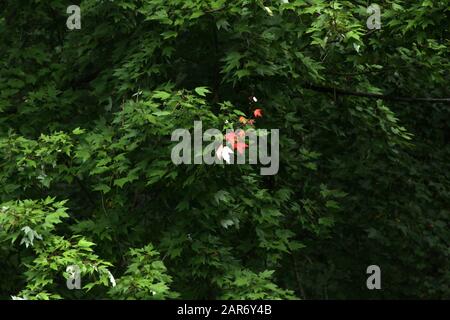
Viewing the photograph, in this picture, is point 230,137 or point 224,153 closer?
point 224,153

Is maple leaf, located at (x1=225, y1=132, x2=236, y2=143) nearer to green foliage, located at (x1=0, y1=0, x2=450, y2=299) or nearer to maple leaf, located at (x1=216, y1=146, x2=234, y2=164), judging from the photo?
maple leaf, located at (x1=216, y1=146, x2=234, y2=164)

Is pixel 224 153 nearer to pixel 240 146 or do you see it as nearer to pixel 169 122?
pixel 240 146

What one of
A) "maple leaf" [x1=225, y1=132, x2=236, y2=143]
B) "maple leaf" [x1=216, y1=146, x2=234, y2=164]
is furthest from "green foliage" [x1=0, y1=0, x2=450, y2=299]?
"maple leaf" [x1=216, y1=146, x2=234, y2=164]

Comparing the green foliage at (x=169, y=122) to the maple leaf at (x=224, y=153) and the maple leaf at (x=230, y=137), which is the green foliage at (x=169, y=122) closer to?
the maple leaf at (x=230, y=137)

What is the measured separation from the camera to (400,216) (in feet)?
36.2

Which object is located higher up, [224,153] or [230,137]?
[230,137]

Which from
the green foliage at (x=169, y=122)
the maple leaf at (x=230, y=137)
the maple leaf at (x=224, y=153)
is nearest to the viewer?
the maple leaf at (x=224, y=153)

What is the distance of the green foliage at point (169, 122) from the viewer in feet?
22.1

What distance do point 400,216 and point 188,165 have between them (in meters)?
5.18

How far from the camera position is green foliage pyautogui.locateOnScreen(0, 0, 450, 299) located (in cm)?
674

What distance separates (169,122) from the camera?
6797mm

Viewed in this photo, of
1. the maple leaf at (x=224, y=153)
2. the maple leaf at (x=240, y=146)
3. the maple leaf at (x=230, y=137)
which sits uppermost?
the maple leaf at (x=230, y=137)

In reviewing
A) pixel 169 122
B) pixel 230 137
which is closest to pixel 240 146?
pixel 230 137

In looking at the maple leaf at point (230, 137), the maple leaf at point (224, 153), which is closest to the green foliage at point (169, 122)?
the maple leaf at point (230, 137)
